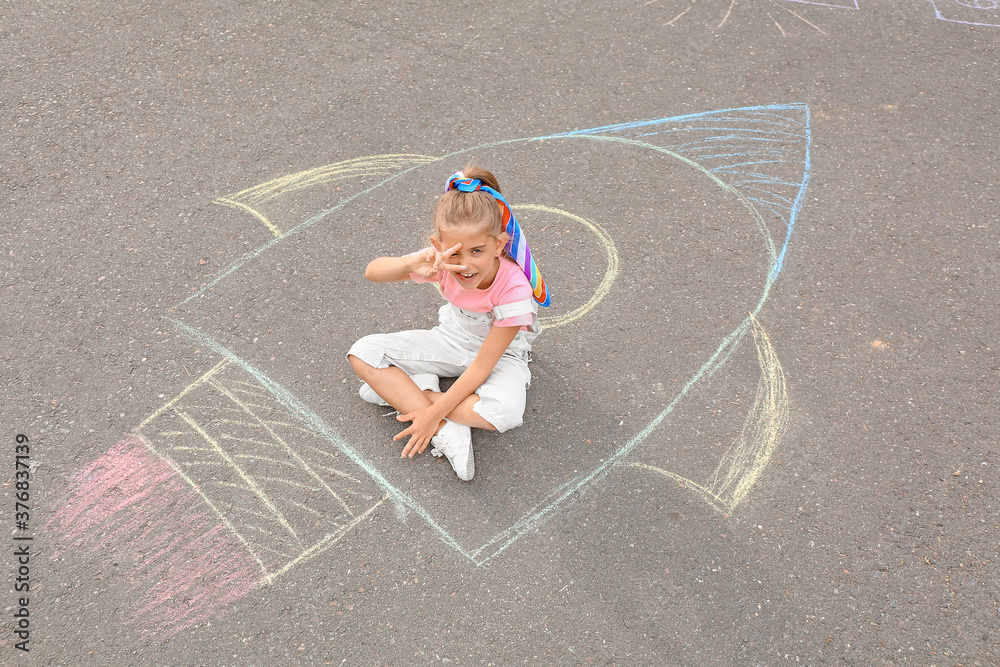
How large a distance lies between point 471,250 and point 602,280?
3.52 ft

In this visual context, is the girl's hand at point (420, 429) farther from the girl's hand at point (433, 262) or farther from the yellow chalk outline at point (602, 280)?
the yellow chalk outline at point (602, 280)

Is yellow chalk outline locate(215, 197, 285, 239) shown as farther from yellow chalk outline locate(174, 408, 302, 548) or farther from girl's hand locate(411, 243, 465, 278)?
girl's hand locate(411, 243, 465, 278)

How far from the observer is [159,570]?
229 cm

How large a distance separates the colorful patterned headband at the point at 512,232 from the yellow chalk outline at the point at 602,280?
1.64 feet

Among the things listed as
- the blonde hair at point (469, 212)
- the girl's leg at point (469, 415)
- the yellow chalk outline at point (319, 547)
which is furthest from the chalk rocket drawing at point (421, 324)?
the blonde hair at point (469, 212)

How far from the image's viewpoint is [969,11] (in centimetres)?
469

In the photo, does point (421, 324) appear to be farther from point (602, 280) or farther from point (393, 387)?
point (602, 280)

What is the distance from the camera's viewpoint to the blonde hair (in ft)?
7.18

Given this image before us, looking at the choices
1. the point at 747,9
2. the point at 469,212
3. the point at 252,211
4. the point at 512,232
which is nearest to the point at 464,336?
the point at 512,232

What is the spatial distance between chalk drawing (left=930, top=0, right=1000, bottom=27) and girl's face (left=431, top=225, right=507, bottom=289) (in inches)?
164

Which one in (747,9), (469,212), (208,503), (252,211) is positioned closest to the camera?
(469,212)

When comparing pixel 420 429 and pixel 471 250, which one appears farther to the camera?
pixel 420 429

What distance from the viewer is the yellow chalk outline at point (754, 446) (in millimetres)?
2553

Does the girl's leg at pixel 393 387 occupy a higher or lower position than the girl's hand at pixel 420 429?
higher
